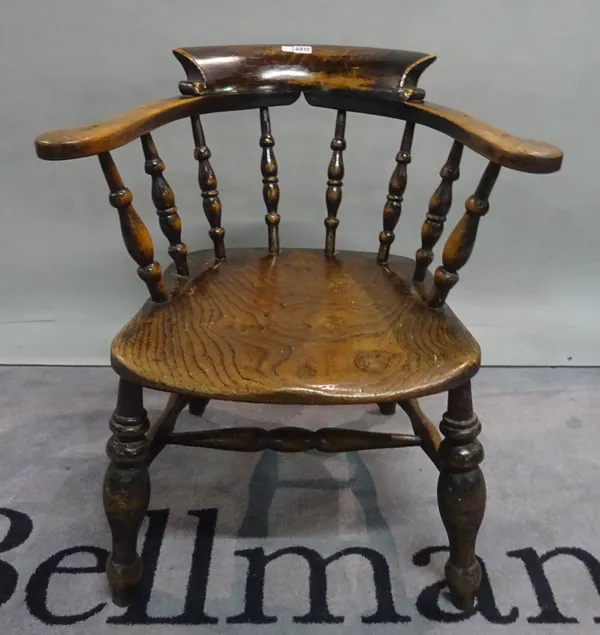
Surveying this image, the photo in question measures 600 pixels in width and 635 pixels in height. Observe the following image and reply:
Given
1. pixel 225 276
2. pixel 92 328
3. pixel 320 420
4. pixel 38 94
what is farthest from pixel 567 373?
pixel 38 94

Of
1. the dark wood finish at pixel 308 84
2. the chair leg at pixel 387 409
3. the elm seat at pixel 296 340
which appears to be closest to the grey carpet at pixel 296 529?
the chair leg at pixel 387 409

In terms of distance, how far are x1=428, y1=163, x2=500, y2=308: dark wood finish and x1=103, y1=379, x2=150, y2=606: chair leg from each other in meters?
0.42

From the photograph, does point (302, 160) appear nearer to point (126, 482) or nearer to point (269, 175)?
point (269, 175)

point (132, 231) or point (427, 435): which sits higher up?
point (132, 231)

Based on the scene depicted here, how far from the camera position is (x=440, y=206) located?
972 mm

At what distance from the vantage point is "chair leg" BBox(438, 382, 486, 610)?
94 cm

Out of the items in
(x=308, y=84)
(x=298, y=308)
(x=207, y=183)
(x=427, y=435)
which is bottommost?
(x=427, y=435)

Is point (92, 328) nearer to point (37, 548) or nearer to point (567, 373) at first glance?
point (37, 548)

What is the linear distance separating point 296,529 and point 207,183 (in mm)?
579

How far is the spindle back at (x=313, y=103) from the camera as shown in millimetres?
891

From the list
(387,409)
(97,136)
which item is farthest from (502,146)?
(387,409)

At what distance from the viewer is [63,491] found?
1.24 metres

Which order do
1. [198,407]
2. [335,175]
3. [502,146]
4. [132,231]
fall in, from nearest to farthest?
1. [502,146]
2. [132,231]
3. [335,175]
4. [198,407]

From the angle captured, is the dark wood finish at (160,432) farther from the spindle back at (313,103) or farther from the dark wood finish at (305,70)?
the dark wood finish at (305,70)
